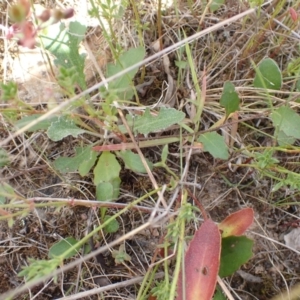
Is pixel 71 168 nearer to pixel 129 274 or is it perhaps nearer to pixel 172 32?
pixel 129 274

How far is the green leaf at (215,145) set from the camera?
1.17 metres

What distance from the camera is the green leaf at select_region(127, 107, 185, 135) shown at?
1167 millimetres

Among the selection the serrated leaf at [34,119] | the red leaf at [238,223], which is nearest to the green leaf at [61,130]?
the serrated leaf at [34,119]

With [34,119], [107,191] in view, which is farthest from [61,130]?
[107,191]

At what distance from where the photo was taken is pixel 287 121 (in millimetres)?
1206

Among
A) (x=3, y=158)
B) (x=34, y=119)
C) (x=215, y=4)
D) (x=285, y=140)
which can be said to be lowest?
(x=285, y=140)

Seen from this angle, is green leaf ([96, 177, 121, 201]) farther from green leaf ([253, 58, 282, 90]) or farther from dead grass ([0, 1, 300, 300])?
green leaf ([253, 58, 282, 90])

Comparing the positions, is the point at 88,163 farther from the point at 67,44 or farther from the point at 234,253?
the point at 234,253

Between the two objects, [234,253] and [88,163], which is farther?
[88,163]

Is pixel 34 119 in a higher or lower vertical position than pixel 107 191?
higher

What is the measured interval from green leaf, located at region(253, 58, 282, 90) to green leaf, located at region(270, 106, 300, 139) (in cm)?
8

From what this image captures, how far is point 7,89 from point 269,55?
2.89ft

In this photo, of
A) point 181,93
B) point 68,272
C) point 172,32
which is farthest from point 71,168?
point 172,32

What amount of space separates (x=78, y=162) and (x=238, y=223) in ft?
1.52
